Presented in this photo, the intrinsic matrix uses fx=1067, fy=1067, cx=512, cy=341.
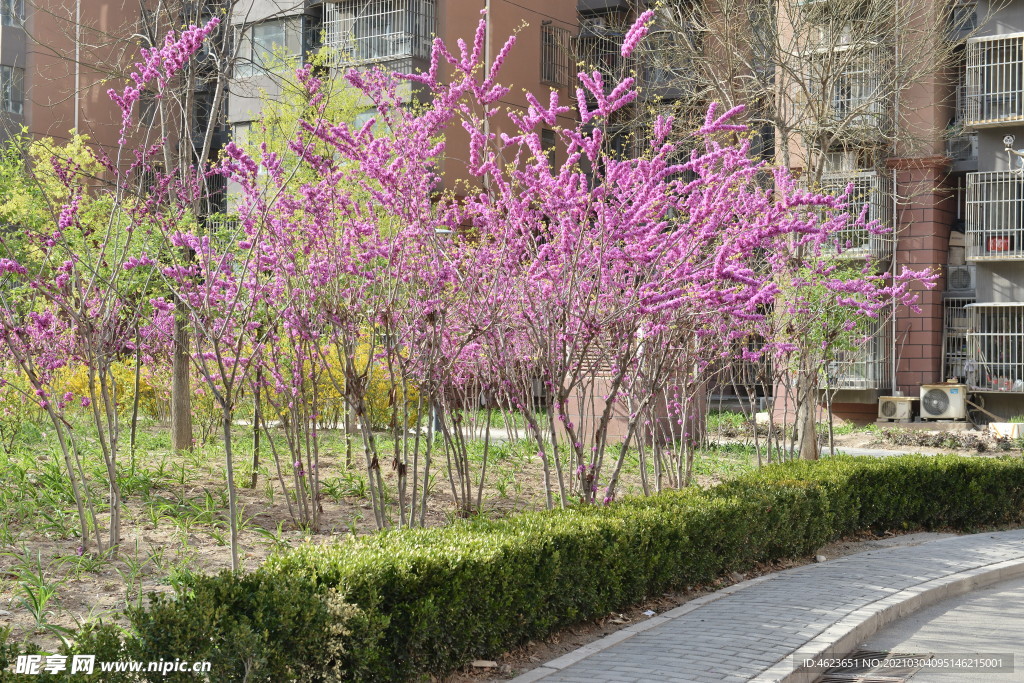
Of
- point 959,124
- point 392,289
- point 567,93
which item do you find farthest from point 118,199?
point 567,93

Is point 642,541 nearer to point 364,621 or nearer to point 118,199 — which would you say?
point 364,621

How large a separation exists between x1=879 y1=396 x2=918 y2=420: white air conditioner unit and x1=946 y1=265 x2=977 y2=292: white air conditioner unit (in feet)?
11.6

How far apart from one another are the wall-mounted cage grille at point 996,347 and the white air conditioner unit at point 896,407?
165 centimetres

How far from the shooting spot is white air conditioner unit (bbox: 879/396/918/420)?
89.6 ft

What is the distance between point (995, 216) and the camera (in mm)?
27266

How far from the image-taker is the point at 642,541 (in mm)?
8016

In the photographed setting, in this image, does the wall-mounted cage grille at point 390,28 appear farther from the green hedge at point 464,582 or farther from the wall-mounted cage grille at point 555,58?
the green hedge at point 464,582

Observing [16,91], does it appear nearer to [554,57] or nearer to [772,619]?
[554,57]

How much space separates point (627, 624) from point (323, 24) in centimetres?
2835

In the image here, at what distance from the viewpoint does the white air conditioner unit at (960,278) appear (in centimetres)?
2830

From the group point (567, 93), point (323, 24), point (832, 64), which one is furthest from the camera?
point (567, 93)

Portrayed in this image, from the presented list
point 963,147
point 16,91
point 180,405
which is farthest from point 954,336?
point 16,91

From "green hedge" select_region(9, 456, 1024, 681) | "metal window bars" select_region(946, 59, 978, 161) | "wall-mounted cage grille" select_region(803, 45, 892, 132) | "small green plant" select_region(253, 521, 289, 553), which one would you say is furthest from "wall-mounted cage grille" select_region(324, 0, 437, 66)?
"small green plant" select_region(253, 521, 289, 553)

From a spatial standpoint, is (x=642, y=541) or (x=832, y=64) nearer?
(x=642, y=541)
